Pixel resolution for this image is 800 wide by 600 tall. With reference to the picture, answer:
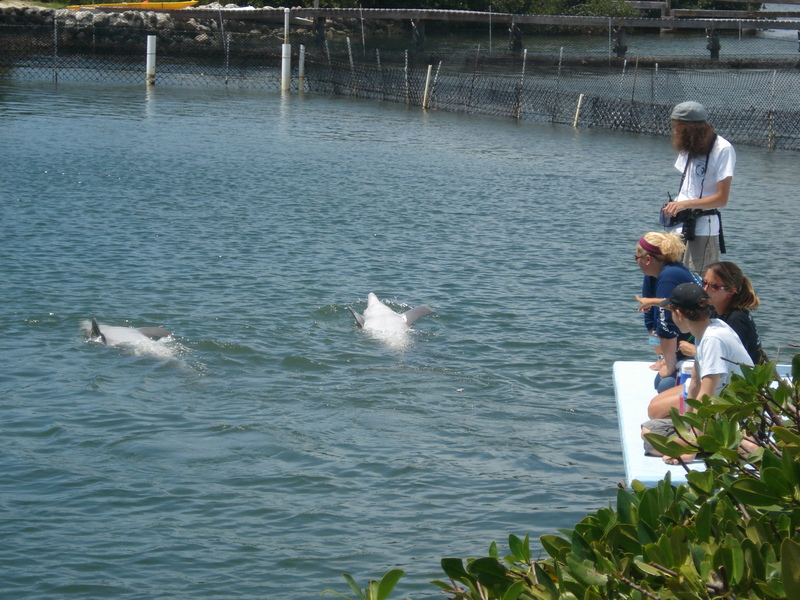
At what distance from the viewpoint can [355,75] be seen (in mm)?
36688

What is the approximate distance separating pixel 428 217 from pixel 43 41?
97.9ft

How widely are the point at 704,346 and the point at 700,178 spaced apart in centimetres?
217

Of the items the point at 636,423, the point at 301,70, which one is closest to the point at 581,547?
the point at 636,423

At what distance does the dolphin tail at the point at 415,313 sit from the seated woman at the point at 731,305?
14.4 ft

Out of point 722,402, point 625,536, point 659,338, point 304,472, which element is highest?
point 722,402

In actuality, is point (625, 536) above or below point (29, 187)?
above

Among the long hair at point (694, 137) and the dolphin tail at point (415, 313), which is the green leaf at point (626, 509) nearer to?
the long hair at point (694, 137)

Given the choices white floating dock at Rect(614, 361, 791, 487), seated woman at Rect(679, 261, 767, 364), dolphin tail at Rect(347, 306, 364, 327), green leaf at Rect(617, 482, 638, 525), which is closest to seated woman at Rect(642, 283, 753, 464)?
white floating dock at Rect(614, 361, 791, 487)

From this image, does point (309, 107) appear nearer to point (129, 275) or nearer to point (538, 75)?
point (538, 75)

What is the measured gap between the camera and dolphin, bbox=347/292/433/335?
1017 centimetres

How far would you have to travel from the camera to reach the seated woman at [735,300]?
6070 millimetres

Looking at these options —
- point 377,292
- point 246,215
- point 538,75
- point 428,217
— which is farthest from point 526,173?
point 538,75

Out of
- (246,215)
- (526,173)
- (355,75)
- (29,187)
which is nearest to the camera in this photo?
(246,215)

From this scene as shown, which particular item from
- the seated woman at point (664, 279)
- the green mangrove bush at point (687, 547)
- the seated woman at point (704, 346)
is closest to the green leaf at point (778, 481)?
the green mangrove bush at point (687, 547)
